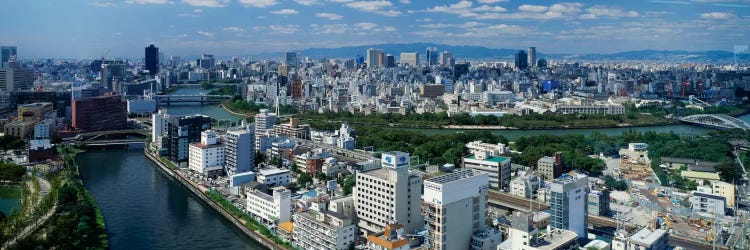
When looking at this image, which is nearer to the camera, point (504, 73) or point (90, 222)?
point (90, 222)

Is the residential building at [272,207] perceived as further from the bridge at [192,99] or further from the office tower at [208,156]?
the bridge at [192,99]

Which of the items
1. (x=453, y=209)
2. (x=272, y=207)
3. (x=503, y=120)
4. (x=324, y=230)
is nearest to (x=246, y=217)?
(x=272, y=207)

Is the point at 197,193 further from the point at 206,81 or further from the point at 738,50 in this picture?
the point at 206,81

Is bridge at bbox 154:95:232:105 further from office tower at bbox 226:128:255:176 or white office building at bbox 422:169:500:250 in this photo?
white office building at bbox 422:169:500:250

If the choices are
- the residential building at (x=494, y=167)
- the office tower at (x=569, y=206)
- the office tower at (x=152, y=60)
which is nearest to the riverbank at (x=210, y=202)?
the office tower at (x=569, y=206)

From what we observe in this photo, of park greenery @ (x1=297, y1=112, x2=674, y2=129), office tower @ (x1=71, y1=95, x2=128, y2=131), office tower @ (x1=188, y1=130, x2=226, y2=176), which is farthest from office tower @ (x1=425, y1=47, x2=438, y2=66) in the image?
office tower @ (x1=188, y1=130, x2=226, y2=176)

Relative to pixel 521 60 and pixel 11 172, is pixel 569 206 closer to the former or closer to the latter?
pixel 11 172

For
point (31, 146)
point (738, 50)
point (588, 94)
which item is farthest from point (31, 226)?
point (588, 94)
